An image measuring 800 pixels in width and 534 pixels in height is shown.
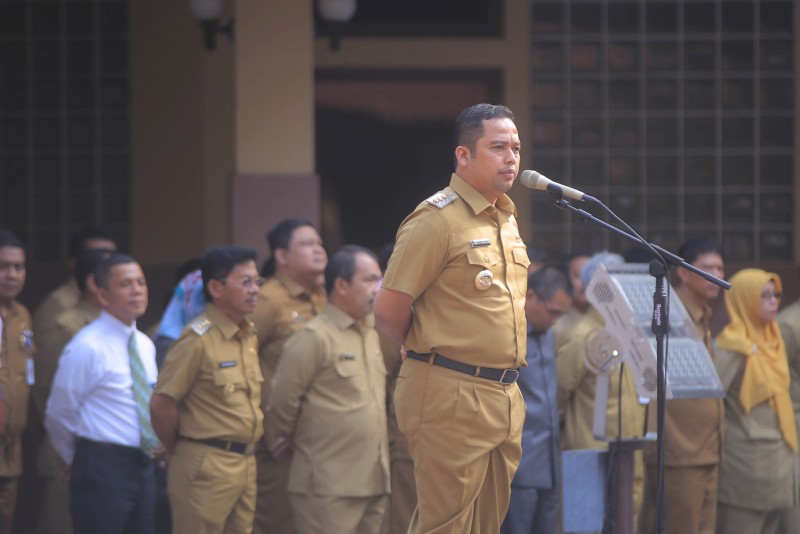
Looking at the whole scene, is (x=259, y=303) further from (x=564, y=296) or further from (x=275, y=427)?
(x=564, y=296)

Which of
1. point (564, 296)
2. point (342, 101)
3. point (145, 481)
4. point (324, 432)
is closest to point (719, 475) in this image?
point (564, 296)

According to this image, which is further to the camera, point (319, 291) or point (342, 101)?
point (342, 101)

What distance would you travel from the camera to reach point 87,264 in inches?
280

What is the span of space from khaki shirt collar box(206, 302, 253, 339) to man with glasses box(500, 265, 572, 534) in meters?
1.41

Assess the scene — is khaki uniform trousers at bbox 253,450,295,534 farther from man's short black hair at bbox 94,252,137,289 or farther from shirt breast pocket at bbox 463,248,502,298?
shirt breast pocket at bbox 463,248,502,298

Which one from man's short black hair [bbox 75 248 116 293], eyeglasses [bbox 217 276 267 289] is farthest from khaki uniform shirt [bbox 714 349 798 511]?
man's short black hair [bbox 75 248 116 293]

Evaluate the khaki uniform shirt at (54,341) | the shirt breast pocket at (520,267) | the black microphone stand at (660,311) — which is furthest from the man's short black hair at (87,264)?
the black microphone stand at (660,311)

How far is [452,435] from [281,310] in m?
2.64

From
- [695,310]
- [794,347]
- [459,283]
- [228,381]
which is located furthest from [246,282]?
[794,347]

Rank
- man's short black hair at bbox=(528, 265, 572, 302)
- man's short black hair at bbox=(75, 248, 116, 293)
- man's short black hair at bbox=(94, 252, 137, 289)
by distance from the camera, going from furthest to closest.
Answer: man's short black hair at bbox=(75, 248, 116, 293) < man's short black hair at bbox=(528, 265, 572, 302) < man's short black hair at bbox=(94, 252, 137, 289)

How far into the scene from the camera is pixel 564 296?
6.91m

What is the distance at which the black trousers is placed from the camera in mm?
6219

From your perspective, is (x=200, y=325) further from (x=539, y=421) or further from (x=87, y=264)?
(x=539, y=421)

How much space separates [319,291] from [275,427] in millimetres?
1085
